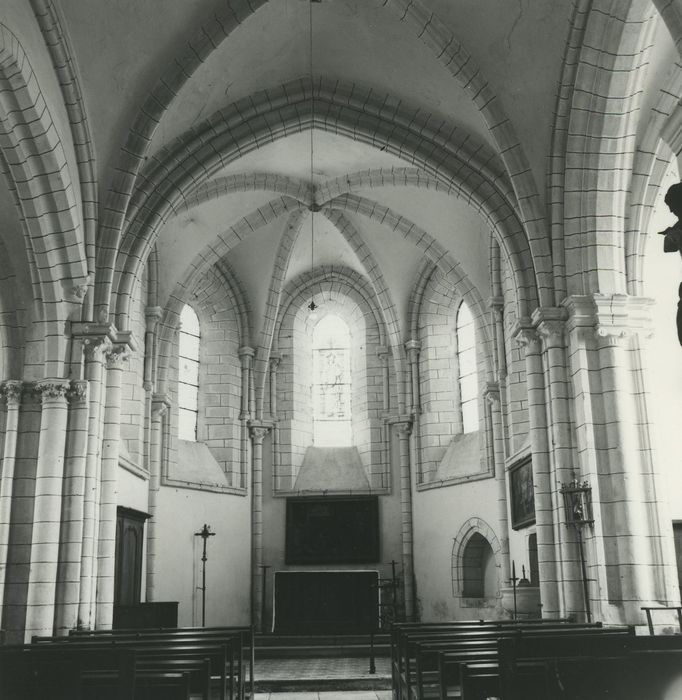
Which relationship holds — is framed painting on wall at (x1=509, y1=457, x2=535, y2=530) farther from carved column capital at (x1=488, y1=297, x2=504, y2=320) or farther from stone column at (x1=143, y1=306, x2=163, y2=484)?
stone column at (x1=143, y1=306, x2=163, y2=484)

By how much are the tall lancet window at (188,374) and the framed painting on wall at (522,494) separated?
295 inches

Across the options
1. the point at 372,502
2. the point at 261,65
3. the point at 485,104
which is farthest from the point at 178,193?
the point at 372,502

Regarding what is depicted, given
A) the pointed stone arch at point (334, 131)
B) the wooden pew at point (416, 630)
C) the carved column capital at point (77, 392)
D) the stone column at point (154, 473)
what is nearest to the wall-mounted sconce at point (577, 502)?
the wooden pew at point (416, 630)

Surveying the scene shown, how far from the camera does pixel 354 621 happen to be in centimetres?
1902

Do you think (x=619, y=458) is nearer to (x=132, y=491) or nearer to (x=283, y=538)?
(x=132, y=491)

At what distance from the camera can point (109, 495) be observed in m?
13.4

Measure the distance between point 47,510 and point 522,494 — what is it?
8070mm

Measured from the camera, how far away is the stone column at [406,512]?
63.7ft

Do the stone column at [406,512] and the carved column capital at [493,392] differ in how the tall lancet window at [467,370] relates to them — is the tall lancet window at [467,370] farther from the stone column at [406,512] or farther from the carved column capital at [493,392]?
the carved column capital at [493,392]

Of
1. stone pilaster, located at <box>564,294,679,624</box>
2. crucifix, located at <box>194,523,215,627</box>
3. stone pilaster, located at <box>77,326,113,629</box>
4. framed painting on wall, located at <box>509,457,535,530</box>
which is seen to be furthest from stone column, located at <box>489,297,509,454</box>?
stone pilaster, located at <box>77,326,113,629</box>

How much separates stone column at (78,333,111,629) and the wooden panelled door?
296 centimetres

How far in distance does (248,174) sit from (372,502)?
7.96 metres

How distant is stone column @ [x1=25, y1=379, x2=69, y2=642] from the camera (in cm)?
1174

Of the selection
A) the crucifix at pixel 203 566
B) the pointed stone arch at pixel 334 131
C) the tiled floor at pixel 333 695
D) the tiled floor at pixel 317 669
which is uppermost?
the pointed stone arch at pixel 334 131
